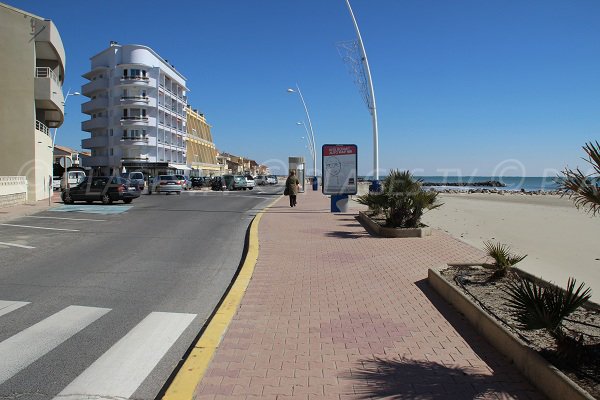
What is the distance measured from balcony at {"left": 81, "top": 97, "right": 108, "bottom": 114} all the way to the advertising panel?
189ft

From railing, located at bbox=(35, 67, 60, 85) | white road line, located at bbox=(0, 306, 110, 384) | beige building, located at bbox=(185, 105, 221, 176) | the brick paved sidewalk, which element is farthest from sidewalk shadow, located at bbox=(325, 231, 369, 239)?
beige building, located at bbox=(185, 105, 221, 176)

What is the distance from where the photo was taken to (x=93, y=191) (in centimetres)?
2577

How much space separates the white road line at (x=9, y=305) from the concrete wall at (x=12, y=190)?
57.4 feet

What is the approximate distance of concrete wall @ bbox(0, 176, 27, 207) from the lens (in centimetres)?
2166

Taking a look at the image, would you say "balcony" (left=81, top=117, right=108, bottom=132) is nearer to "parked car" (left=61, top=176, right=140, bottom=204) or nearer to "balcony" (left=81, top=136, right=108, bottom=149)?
"balcony" (left=81, top=136, right=108, bottom=149)

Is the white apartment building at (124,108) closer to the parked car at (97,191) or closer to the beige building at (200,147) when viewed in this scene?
the beige building at (200,147)

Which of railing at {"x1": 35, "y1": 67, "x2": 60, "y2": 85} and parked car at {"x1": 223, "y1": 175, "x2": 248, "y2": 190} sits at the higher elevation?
railing at {"x1": 35, "y1": 67, "x2": 60, "y2": 85}

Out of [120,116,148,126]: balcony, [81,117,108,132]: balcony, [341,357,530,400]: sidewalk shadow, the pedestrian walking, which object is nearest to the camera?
[341,357,530,400]: sidewalk shadow

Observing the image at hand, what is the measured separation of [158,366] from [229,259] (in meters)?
5.63

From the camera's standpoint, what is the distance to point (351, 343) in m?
4.76

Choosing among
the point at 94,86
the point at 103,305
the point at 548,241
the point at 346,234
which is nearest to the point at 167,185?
the point at 346,234

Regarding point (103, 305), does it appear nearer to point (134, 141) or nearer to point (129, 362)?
point (129, 362)

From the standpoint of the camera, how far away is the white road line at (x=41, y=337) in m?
4.36

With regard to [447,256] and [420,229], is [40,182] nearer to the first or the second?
[420,229]
